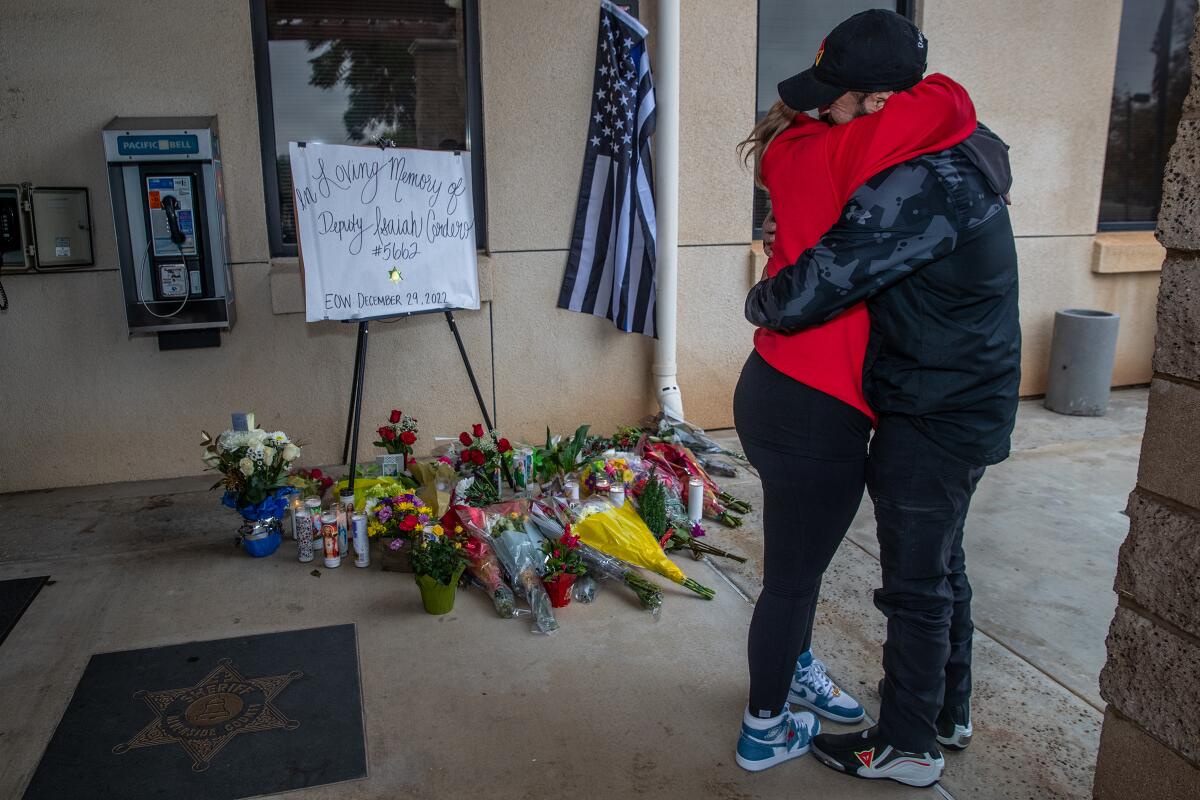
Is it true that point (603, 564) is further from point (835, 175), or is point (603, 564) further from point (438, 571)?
point (835, 175)

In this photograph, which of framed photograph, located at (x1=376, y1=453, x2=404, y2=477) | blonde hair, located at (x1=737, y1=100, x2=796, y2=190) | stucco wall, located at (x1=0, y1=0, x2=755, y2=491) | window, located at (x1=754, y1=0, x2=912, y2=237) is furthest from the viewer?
window, located at (x1=754, y1=0, x2=912, y2=237)

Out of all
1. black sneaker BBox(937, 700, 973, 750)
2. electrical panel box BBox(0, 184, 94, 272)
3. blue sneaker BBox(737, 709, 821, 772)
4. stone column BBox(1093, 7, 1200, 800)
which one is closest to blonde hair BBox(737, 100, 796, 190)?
stone column BBox(1093, 7, 1200, 800)

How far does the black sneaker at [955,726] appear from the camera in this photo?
2453 mm

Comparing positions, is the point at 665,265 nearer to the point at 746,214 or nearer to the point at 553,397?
the point at 746,214

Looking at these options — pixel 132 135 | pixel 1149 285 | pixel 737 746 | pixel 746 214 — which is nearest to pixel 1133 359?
pixel 1149 285

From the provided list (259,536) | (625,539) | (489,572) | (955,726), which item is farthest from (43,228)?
(955,726)

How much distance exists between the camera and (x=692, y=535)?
3850 mm

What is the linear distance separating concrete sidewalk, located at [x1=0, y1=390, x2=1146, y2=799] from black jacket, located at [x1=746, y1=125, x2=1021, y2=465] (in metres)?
1.10

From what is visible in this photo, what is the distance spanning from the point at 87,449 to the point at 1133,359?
23.1 ft

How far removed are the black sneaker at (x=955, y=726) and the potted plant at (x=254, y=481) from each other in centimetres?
275

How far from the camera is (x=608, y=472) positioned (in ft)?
13.0

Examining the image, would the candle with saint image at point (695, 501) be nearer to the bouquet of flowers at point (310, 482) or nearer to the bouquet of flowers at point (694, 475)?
the bouquet of flowers at point (694, 475)

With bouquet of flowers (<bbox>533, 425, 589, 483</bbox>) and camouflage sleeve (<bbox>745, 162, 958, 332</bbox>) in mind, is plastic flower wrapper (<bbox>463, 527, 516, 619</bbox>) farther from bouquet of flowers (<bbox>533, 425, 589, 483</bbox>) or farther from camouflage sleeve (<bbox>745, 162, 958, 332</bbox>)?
camouflage sleeve (<bbox>745, 162, 958, 332</bbox>)

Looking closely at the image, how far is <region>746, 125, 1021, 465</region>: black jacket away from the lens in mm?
A: 1822
